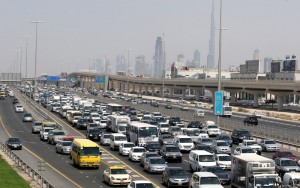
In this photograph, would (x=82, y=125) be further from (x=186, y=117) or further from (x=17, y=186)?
(x=17, y=186)

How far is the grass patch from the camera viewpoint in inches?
1410

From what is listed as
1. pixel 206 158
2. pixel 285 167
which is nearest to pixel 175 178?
pixel 206 158

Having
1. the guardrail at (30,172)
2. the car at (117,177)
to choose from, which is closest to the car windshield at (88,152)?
the guardrail at (30,172)

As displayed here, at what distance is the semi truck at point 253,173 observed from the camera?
31.8 metres

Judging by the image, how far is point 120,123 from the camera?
67750 millimetres

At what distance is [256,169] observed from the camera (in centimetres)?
3281

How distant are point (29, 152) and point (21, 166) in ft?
35.3

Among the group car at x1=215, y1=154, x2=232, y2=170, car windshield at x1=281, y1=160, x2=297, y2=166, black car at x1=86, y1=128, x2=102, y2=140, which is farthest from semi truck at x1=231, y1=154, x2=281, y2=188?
black car at x1=86, y1=128, x2=102, y2=140

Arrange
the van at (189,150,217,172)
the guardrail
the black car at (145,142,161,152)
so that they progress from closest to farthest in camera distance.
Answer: the guardrail → the van at (189,150,217,172) → the black car at (145,142,161,152)

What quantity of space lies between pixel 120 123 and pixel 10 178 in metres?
29.7

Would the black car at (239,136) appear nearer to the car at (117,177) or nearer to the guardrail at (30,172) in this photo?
the guardrail at (30,172)

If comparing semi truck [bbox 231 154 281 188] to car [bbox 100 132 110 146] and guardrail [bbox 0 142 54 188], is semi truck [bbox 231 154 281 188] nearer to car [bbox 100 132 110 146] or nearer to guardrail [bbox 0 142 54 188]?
guardrail [bbox 0 142 54 188]

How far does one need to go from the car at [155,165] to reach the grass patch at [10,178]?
8.79m

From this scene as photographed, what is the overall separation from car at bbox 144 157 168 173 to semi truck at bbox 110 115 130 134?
23.1m
